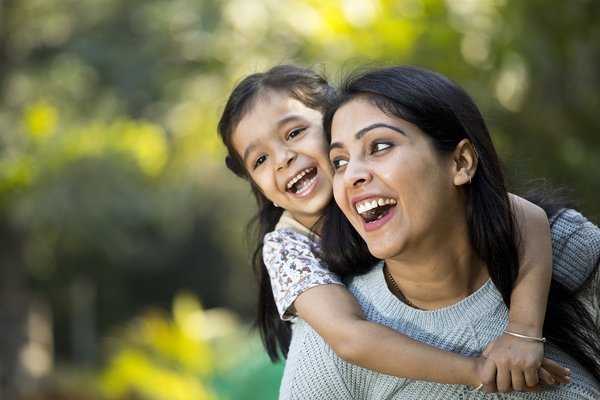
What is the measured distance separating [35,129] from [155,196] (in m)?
5.44

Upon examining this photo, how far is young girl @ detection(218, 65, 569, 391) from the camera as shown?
2.29 metres

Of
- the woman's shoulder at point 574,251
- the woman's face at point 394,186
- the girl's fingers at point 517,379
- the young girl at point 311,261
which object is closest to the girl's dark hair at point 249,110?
the young girl at point 311,261

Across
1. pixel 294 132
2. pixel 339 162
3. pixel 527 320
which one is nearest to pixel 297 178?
pixel 294 132

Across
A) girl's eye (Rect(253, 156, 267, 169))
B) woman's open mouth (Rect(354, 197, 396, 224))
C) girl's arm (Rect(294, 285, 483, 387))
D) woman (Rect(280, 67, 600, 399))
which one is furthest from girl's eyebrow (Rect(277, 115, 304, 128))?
woman's open mouth (Rect(354, 197, 396, 224))

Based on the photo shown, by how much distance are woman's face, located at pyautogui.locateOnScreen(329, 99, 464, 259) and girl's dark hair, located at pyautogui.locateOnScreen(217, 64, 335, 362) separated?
83cm

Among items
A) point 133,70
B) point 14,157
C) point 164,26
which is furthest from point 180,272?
point 14,157

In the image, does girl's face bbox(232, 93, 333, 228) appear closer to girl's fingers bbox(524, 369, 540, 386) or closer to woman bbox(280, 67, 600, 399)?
woman bbox(280, 67, 600, 399)

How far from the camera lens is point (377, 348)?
7.82 feet

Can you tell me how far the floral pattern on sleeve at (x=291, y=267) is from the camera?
8.89 feet

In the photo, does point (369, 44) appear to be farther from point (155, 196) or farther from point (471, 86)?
point (155, 196)

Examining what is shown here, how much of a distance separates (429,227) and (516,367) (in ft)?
1.24

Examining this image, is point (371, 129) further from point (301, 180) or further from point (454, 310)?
point (301, 180)

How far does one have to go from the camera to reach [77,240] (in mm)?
13766

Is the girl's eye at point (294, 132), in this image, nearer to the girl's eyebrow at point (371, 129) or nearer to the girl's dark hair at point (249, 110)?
the girl's dark hair at point (249, 110)
